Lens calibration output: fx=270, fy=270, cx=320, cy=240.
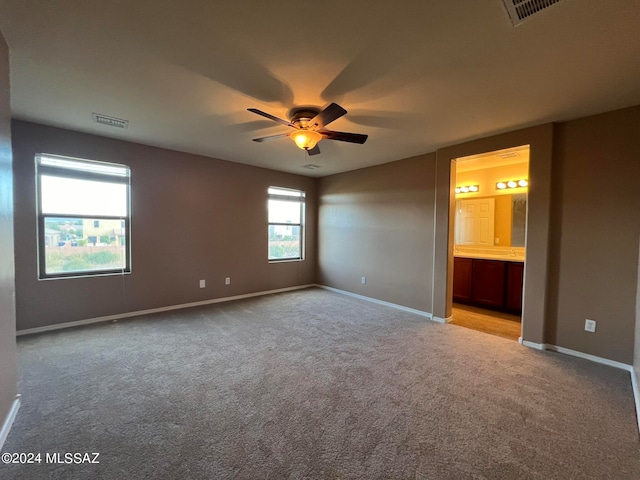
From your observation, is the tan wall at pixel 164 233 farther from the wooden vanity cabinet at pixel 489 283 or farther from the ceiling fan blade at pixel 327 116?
the wooden vanity cabinet at pixel 489 283

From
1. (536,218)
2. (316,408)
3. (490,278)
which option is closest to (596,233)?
(536,218)

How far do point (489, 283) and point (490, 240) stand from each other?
934 millimetres

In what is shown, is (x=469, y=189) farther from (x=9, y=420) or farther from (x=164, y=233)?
(x=9, y=420)

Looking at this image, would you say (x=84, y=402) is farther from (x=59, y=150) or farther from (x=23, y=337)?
(x=59, y=150)

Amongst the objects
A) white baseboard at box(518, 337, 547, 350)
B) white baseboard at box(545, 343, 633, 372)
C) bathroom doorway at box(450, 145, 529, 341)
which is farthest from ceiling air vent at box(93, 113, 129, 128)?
white baseboard at box(545, 343, 633, 372)

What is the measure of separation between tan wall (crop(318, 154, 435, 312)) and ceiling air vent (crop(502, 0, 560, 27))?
2.69 m

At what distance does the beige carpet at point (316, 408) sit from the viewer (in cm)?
152

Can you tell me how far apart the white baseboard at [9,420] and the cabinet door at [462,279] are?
555cm

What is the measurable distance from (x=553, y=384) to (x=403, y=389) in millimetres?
1334

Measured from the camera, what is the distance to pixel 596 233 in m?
2.79

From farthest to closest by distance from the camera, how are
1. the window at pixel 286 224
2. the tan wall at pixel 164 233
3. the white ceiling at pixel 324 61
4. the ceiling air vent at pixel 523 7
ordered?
the window at pixel 286 224
the tan wall at pixel 164 233
the white ceiling at pixel 324 61
the ceiling air vent at pixel 523 7

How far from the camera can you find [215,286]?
4793 mm

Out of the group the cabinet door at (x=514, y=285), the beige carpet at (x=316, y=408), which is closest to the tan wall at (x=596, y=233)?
the beige carpet at (x=316, y=408)

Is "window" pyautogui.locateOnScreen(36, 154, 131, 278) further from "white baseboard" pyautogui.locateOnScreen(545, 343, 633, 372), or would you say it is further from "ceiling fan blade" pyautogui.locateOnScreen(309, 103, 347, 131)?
"white baseboard" pyautogui.locateOnScreen(545, 343, 633, 372)
